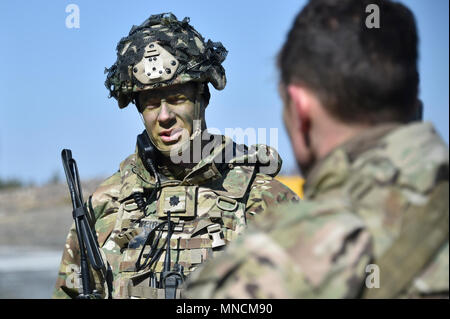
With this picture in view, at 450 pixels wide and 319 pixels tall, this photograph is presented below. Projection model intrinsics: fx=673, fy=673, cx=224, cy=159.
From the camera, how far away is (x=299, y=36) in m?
2.41

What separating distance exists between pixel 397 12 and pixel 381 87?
35 centimetres

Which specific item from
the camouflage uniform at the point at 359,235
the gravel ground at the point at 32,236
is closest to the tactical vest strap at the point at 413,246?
the camouflage uniform at the point at 359,235

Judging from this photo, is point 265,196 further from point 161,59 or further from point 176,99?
point 161,59

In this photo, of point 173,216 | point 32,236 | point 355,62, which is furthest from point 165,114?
point 32,236

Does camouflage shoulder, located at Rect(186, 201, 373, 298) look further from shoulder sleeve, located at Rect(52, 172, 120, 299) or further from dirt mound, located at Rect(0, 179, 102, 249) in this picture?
dirt mound, located at Rect(0, 179, 102, 249)

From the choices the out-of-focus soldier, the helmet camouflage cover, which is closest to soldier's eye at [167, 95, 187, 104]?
the helmet camouflage cover

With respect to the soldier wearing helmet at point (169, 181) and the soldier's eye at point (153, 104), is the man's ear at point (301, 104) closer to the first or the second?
the soldier wearing helmet at point (169, 181)

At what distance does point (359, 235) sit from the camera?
2139mm

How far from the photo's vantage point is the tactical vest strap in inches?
83.5

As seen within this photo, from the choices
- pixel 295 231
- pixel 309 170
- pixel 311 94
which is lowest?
pixel 295 231

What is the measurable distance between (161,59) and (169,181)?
90 centimetres
